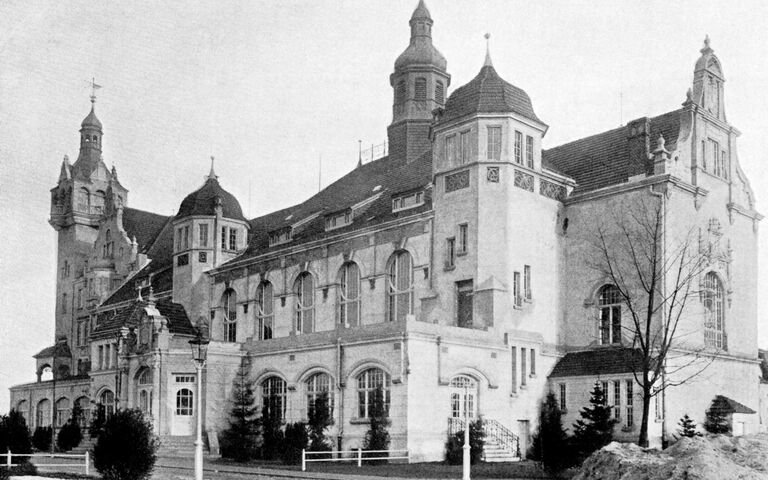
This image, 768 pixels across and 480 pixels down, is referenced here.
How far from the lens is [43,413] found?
71.2 meters

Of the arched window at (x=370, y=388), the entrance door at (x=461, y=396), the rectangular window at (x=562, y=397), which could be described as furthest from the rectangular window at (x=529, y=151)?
the arched window at (x=370, y=388)

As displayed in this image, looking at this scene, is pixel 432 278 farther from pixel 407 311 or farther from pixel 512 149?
pixel 512 149

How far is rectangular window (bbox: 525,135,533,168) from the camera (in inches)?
1721

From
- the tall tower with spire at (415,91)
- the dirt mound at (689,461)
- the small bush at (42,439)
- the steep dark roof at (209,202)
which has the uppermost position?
the tall tower with spire at (415,91)

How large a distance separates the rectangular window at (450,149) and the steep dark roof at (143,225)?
129 feet

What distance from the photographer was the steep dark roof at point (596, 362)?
39.9 metres

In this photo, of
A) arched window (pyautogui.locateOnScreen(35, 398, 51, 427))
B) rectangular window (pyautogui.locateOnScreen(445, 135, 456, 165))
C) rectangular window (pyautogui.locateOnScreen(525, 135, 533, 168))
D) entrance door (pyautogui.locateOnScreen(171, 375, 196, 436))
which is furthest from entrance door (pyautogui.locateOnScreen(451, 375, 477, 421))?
arched window (pyautogui.locateOnScreen(35, 398, 51, 427))

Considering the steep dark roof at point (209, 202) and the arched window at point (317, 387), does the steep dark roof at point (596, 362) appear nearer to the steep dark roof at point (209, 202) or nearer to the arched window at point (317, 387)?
the arched window at point (317, 387)

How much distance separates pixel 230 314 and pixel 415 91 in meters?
19.5

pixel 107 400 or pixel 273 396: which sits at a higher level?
pixel 273 396

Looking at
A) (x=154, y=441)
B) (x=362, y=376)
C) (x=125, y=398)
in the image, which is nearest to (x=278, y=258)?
(x=125, y=398)

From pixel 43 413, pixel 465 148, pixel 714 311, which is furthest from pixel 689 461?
pixel 43 413

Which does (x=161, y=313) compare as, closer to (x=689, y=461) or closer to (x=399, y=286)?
(x=399, y=286)

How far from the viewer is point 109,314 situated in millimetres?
70250
